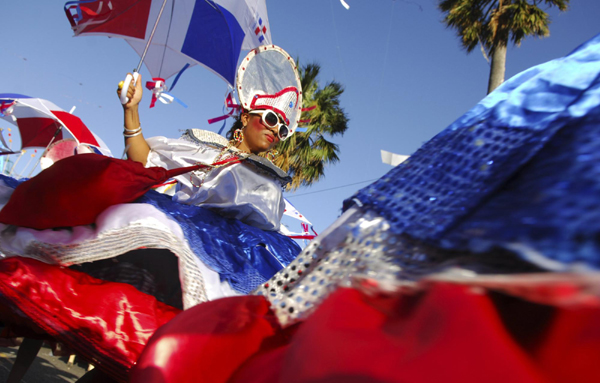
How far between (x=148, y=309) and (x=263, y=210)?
0.87 m

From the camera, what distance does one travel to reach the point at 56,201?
1.28 meters

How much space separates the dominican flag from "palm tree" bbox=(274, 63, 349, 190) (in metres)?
5.57

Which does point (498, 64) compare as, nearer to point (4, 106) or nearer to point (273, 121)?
point (273, 121)

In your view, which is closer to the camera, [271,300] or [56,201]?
[271,300]

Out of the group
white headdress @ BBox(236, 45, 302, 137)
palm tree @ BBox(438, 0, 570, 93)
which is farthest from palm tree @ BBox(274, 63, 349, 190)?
white headdress @ BBox(236, 45, 302, 137)

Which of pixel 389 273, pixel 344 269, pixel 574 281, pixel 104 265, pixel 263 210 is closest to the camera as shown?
pixel 574 281

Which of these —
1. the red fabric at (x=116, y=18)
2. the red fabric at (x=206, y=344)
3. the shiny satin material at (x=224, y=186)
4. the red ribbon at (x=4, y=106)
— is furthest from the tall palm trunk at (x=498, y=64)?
the red ribbon at (x=4, y=106)

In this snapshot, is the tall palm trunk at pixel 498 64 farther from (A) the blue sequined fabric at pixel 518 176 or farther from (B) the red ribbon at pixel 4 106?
(B) the red ribbon at pixel 4 106

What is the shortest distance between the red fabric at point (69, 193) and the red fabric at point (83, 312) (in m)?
0.15

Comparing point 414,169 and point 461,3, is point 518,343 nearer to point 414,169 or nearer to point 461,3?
point 414,169

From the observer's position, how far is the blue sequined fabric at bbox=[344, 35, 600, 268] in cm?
40

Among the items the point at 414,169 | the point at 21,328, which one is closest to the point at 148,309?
the point at 21,328

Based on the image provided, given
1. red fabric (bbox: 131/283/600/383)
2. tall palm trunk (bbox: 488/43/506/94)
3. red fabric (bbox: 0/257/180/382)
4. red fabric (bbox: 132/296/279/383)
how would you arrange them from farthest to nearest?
tall palm trunk (bbox: 488/43/506/94) → red fabric (bbox: 0/257/180/382) → red fabric (bbox: 132/296/279/383) → red fabric (bbox: 131/283/600/383)

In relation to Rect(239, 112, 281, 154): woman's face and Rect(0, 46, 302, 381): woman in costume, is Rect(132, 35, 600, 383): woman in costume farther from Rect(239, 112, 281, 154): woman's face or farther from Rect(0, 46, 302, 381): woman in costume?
Rect(239, 112, 281, 154): woman's face
